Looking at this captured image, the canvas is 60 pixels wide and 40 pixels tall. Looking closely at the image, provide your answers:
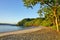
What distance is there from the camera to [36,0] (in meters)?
31.5

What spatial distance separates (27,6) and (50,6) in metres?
4.67

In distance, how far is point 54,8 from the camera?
32531mm

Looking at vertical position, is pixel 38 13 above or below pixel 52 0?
below

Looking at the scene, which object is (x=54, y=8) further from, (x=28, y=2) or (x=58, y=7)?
(x=28, y=2)

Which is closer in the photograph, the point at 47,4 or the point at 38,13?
the point at 47,4

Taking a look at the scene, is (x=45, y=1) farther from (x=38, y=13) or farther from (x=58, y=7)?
(x=38, y=13)

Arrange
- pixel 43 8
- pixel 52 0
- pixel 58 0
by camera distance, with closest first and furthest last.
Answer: pixel 58 0
pixel 52 0
pixel 43 8

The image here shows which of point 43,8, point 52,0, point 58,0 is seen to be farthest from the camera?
point 43,8

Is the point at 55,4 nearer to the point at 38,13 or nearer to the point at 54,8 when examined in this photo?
the point at 54,8

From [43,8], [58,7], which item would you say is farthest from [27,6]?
[58,7]

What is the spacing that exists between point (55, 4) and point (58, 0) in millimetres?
2342

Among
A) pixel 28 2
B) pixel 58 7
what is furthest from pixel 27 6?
pixel 58 7

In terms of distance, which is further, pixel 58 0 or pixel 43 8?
pixel 43 8

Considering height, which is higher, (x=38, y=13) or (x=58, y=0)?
(x=58, y=0)
